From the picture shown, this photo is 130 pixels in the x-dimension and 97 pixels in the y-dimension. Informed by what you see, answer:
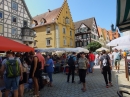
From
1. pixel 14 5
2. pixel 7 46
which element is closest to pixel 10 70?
pixel 7 46

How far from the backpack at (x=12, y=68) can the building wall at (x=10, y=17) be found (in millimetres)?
19569

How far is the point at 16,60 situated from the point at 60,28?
31442 mm

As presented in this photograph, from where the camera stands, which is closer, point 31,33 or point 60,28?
point 31,33

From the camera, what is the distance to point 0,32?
21.9 m

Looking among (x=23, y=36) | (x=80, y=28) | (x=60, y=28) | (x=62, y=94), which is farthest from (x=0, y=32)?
(x=80, y=28)

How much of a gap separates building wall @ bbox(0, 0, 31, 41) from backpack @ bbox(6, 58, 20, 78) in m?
19.6

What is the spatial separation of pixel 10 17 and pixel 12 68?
852 inches

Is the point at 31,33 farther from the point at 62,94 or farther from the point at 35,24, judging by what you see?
the point at 62,94

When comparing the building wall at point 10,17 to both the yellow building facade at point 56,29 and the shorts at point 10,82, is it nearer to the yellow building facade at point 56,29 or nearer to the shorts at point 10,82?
the yellow building facade at point 56,29

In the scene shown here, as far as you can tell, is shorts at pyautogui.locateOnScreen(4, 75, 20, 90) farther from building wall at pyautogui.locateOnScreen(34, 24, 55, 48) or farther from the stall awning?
building wall at pyautogui.locateOnScreen(34, 24, 55, 48)

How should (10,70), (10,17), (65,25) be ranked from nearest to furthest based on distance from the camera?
1. (10,70)
2. (10,17)
3. (65,25)

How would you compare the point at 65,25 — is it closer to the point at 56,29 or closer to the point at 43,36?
the point at 56,29

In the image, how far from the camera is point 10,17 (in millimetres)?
23828

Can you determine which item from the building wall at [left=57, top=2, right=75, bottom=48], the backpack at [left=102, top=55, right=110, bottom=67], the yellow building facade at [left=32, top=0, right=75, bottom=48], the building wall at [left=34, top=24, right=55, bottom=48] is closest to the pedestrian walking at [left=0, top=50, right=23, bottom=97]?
the backpack at [left=102, top=55, right=110, bottom=67]
